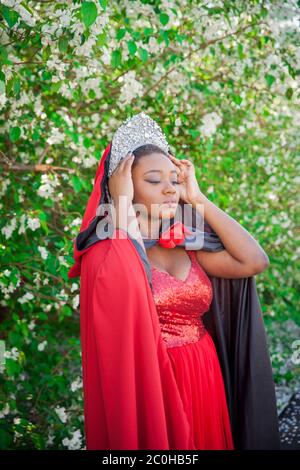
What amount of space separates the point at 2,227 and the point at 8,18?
1287 mm

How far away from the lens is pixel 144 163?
209cm

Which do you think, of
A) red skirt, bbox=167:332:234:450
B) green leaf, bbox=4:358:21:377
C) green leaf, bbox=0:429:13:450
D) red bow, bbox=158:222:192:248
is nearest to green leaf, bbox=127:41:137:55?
red bow, bbox=158:222:192:248

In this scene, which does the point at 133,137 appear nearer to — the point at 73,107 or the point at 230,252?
the point at 230,252

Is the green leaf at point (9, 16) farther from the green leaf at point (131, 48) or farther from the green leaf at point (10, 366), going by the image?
the green leaf at point (10, 366)

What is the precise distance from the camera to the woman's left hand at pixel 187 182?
2223mm

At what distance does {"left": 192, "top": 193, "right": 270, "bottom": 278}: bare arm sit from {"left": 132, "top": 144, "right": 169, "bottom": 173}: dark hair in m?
0.27

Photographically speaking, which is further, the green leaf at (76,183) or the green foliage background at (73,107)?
the green leaf at (76,183)

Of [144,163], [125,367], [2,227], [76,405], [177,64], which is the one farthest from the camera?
[76,405]

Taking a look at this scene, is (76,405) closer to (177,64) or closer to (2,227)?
(2,227)

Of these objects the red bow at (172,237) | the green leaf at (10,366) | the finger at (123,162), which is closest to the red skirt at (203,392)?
the red bow at (172,237)

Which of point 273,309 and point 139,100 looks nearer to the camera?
point 139,100

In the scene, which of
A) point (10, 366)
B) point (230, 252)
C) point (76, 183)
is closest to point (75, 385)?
point (10, 366)

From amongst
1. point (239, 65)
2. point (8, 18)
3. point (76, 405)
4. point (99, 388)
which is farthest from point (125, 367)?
point (239, 65)

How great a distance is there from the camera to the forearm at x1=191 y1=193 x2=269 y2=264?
214cm
